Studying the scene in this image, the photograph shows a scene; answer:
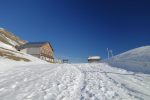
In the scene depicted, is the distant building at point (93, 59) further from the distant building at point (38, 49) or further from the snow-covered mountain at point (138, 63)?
the snow-covered mountain at point (138, 63)

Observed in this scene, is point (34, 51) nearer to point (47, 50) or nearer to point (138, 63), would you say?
point (47, 50)

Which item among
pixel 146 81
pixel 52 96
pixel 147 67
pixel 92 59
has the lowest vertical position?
pixel 52 96

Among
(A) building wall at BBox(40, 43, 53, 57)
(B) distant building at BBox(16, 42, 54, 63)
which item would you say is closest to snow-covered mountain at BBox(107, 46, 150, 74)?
(B) distant building at BBox(16, 42, 54, 63)

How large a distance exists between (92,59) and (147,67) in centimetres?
7609

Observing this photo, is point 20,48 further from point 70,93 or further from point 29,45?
point 70,93

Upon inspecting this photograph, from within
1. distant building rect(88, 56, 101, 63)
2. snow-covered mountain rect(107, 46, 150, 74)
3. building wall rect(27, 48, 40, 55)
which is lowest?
snow-covered mountain rect(107, 46, 150, 74)

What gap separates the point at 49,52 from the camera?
312 ft

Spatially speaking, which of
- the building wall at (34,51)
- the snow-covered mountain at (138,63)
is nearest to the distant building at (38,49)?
the building wall at (34,51)

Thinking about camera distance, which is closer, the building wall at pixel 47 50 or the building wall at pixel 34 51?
the building wall at pixel 34 51

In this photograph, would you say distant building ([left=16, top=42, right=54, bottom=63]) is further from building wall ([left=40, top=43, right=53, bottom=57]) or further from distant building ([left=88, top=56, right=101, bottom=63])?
distant building ([left=88, top=56, right=101, bottom=63])

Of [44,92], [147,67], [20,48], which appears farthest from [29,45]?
[44,92]

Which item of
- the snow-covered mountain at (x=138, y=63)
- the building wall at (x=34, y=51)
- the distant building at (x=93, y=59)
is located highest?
the building wall at (x=34, y=51)

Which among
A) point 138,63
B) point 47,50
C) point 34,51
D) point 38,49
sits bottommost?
point 138,63

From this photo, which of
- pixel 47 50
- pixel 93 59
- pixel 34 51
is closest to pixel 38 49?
pixel 34 51
